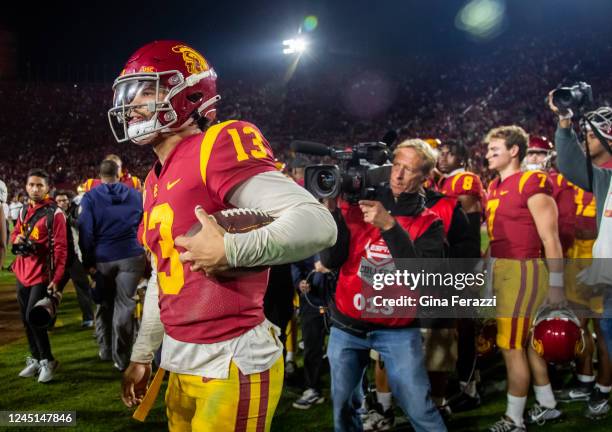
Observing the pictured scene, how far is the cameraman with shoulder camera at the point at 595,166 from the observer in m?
3.04

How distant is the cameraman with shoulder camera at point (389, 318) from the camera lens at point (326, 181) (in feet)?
0.86

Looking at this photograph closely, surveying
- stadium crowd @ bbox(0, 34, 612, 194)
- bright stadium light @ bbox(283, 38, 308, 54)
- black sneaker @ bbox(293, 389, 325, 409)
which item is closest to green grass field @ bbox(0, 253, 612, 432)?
black sneaker @ bbox(293, 389, 325, 409)

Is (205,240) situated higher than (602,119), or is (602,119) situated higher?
(602,119)

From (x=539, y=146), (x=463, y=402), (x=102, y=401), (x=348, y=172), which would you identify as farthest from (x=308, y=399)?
(x=539, y=146)

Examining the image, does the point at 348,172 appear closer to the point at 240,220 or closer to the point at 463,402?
the point at 240,220

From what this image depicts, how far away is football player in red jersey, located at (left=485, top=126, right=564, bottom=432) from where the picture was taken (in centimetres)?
356

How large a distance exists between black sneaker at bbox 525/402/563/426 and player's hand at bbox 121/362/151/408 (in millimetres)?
3084

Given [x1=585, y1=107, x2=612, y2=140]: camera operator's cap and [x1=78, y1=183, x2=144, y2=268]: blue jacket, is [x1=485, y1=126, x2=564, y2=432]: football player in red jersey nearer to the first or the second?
[x1=585, y1=107, x2=612, y2=140]: camera operator's cap

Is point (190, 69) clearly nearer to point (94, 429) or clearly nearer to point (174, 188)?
point (174, 188)

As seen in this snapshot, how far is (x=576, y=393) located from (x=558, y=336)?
142cm

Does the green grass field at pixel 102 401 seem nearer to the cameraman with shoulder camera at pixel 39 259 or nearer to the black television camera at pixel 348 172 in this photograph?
the cameraman with shoulder camera at pixel 39 259

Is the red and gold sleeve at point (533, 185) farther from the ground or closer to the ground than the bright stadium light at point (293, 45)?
closer to the ground

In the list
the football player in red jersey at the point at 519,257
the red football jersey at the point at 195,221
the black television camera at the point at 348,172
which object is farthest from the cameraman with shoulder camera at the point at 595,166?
the red football jersey at the point at 195,221

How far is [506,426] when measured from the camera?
3.63 metres
